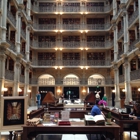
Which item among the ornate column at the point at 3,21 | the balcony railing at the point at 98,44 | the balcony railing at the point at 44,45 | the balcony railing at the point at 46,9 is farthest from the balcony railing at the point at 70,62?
the ornate column at the point at 3,21

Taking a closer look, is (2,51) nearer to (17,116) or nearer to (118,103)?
(17,116)

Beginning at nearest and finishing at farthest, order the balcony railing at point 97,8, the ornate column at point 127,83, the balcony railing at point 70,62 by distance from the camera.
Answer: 1. the ornate column at point 127,83
2. the balcony railing at point 70,62
3. the balcony railing at point 97,8

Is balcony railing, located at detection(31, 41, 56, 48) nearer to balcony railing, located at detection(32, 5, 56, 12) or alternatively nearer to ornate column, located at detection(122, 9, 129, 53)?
balcony railing, located at detection(32, 5, 56, 12)

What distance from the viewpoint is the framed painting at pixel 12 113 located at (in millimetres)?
4363

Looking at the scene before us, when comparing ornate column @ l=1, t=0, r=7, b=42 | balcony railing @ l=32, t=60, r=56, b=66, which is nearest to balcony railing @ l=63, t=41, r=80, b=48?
balcony railing @ l=32, t=60, r=56, b=66

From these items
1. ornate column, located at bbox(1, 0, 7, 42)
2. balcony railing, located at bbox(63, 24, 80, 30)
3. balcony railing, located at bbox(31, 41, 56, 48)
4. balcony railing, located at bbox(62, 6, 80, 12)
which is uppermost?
balcony railing, located at bbox(62, 6, 80, 12)

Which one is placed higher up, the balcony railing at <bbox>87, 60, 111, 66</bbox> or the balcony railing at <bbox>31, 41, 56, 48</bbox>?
the balcony railing at <bbox>31, 41, 56, 48</bbox>

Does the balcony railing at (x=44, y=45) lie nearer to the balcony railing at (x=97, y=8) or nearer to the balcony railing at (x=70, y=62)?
the balcony railing at (x=70, y=62)

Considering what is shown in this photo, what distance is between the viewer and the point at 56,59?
87.2 ft

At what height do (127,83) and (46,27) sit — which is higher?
(46,27)

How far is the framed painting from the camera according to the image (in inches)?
172

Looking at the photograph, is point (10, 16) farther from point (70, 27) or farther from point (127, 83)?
point (127, 83)

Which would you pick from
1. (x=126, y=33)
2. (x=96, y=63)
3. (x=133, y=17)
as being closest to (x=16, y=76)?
(x=126, y=33)

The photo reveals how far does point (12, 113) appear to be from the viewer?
4.43 m
